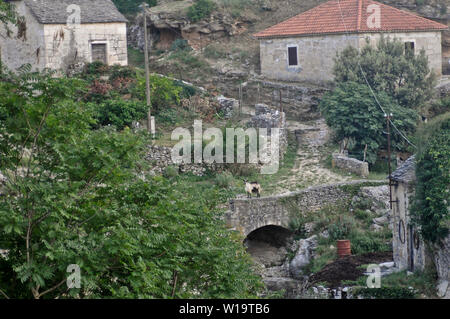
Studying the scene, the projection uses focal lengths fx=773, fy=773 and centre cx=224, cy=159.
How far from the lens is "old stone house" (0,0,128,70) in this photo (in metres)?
30.8

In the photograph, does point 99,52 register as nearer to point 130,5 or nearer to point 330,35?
point 130,5

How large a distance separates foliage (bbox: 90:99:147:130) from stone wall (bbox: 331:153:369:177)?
285 inches

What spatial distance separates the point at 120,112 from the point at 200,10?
37.6ft

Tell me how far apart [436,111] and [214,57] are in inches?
443

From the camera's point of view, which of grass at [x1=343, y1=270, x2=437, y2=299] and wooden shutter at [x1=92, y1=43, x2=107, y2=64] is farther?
wooden shutter at [x1=92, y1=43, x2=107, y2=64]

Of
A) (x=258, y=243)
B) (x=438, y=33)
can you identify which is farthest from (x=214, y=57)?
(x=258, y=243)

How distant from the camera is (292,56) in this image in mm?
34750

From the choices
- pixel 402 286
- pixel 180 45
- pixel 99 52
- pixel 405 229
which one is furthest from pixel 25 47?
pixel 402 286

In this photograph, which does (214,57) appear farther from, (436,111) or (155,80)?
(436,111)

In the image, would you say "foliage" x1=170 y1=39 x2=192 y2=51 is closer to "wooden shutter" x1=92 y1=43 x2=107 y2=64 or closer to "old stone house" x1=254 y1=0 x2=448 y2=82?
"old stone house" x1=254 y1=0 x2=448 y2=82

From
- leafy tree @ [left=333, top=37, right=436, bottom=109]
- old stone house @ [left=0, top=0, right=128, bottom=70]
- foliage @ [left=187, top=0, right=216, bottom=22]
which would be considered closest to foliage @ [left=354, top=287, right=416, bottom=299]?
leafy tree @ [left=333, top=37, right=436, bottom=109]

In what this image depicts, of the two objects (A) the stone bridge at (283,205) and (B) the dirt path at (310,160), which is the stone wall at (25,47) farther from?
(A) the stone bridge at (283,205)

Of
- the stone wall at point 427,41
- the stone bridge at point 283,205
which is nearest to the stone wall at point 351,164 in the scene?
the stone bridge at point 283,205

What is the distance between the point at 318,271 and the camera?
22406 mm
